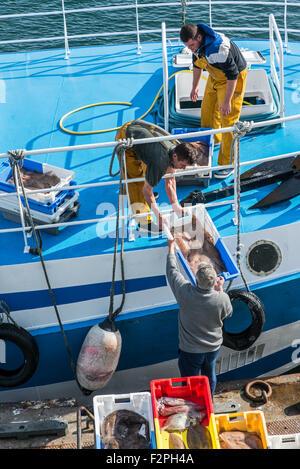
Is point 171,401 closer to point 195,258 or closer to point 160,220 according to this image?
point 195,258

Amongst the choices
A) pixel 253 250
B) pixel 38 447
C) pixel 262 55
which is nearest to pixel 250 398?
pixel 253 250

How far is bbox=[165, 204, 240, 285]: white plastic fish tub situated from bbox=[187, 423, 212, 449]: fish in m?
1.23

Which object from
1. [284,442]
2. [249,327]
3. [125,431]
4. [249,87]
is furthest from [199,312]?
[249,87]

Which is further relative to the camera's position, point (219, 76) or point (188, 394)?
point (219, 76)

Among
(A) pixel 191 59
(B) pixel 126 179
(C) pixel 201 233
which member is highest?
(A) pixel 191 59

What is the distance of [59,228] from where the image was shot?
18.0 feet

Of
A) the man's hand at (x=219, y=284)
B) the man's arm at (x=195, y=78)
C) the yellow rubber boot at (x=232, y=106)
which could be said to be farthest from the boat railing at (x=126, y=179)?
the man's arm at (x=195, y=78)

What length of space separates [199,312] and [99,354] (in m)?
1.11

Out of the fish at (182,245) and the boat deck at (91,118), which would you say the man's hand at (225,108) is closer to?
the boat deck at (91,118)

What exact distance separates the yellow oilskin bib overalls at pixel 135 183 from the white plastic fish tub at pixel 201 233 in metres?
0.37

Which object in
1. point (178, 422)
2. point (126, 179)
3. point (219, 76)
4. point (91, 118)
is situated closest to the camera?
point (178, 422)

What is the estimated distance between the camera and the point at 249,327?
5512 mm

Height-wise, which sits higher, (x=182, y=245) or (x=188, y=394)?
(x=182, y=245)
